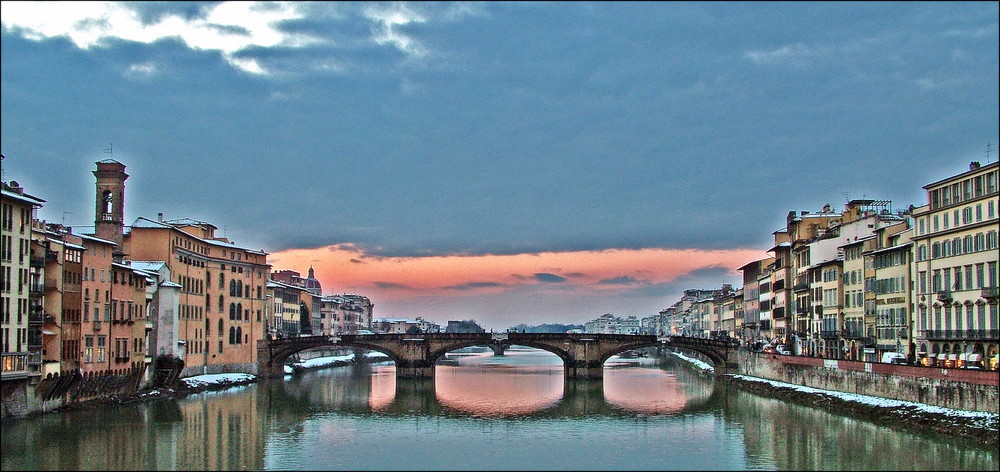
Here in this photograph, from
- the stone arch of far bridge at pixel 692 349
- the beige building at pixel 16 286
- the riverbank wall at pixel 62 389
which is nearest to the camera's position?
the beige building at pixel 16 286

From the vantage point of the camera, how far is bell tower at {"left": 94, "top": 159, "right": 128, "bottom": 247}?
3095 inches

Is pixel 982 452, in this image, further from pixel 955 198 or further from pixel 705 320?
pixel 705 320

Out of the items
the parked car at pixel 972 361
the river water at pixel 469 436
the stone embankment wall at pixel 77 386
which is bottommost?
the river water at pixel 469 436

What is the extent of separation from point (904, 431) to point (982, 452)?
731 centimetres

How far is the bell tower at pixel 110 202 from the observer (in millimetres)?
78625

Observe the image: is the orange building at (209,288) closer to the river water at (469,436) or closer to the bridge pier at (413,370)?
the river water at (469,436)

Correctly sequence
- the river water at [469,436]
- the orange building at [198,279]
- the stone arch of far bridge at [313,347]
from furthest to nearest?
1. the stone arch of far bridge at [313,347]
2. the orange building at [198,279]
3. the river water at [469,436]

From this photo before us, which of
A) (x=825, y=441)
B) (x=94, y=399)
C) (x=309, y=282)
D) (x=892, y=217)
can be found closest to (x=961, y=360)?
(x=825, y=441)

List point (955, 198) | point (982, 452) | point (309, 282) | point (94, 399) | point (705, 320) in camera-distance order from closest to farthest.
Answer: point (982, 452), point (955, 198), point (94, 399), point (705, 320), point (309, 282)

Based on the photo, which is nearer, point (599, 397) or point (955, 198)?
point (955, 198)

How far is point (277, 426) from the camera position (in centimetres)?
5806

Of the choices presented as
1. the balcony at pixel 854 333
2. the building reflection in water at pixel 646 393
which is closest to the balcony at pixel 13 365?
the building reflection in water at pixel 646 393

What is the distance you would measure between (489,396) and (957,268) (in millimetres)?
39265

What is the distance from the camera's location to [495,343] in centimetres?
10131
